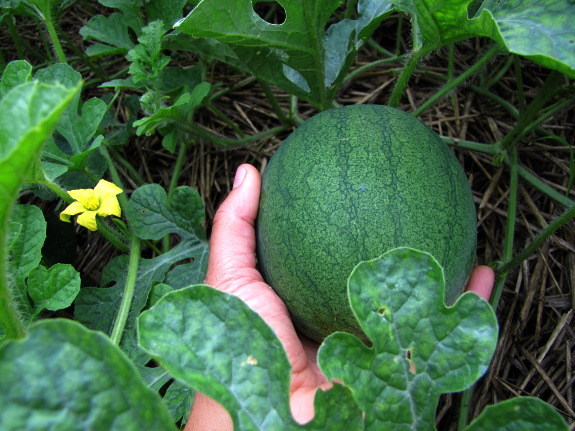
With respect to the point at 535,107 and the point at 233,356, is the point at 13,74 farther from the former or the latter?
the point at 535,107

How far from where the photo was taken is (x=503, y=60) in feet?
8.16

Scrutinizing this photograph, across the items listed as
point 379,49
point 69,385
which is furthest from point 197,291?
point 379,49

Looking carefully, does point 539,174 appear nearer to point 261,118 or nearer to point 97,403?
point 261,118

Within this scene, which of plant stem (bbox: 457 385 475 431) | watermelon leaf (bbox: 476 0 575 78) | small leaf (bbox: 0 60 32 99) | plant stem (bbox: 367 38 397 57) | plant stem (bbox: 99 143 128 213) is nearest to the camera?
watermelon leaf (bbox: 476 0 575 78)

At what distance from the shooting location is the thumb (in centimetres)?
182

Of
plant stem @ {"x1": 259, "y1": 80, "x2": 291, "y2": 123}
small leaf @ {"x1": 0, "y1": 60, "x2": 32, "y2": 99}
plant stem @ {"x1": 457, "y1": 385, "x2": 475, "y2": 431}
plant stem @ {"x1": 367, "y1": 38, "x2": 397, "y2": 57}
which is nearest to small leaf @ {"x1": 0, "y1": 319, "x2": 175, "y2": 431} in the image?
small leaf @ {"x1": 0, "y1": 60, "x2": 32, "y2": 99}

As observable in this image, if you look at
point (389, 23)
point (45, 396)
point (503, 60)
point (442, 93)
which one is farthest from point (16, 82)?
point (503, 60)

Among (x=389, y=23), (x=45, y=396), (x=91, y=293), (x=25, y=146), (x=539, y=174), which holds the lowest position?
(x=539, y=174)

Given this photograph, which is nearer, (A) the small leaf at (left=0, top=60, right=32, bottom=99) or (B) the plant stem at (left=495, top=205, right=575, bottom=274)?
(A) the small leaf at (left=0, top=60, right=32, bottom=99)

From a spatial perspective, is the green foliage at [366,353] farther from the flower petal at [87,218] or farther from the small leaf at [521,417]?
the flower petal at [87,218]

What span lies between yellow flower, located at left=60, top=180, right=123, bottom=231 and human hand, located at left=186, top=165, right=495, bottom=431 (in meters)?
0.38

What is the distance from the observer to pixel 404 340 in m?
1.17

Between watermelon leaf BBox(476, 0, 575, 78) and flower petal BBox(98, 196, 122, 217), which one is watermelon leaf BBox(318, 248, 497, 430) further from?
flower petal BBox(98, 196, 122, 217)

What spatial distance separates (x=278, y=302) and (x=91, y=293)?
2.31ft
